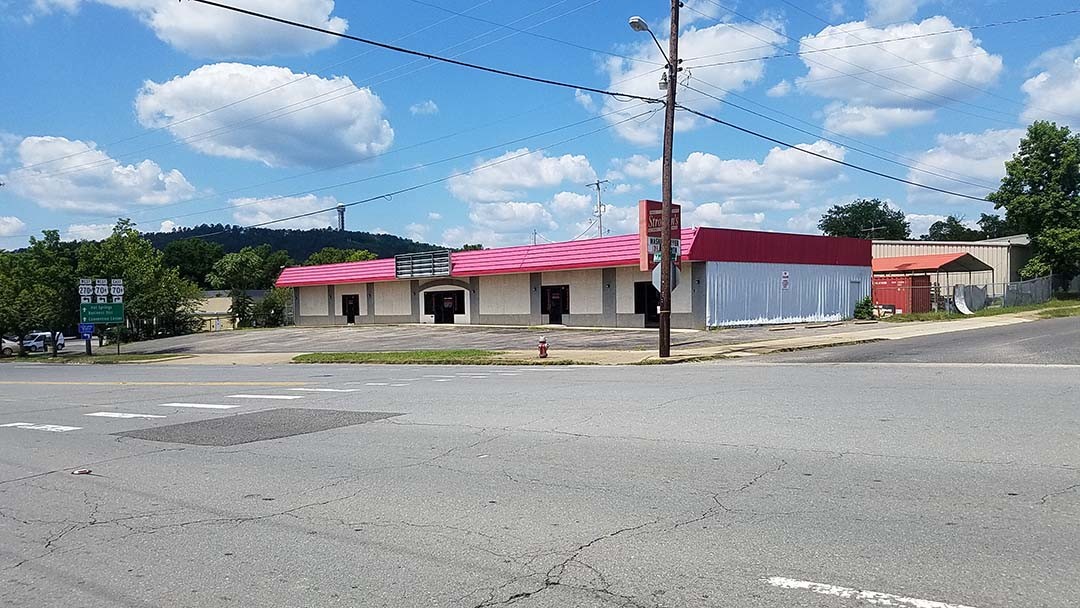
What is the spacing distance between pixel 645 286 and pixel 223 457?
99.0ft

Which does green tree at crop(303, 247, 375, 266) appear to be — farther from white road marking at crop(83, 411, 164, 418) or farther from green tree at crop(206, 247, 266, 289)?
white road marking at crop(83, 411, 164, 418)

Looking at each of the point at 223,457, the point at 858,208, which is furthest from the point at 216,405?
the point at 858,208

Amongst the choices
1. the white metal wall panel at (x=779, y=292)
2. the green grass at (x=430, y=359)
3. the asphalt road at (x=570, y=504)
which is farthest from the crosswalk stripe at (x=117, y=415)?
the white metal wall panel at (x=779, y=292)

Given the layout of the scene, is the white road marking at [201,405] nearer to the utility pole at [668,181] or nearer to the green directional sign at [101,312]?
the utility pole at [668,181]

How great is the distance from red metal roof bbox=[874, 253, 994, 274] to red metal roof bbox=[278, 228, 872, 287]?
22.8 ft

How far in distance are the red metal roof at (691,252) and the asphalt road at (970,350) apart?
10.0m

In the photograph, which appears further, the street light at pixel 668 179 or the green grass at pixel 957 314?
the green grass at pixel 957 314

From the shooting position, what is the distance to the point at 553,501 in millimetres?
6770

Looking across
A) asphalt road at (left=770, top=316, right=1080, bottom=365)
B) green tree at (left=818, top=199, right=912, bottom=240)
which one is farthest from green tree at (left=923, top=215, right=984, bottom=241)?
asphalt road at (left=770, top=316, right=1080, bottom=365)

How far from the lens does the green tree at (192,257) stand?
133m

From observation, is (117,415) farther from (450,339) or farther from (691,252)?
(691,252)

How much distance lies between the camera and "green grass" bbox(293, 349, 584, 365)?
24.6m

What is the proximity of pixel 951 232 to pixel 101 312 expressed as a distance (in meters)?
132

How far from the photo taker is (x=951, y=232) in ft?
441
